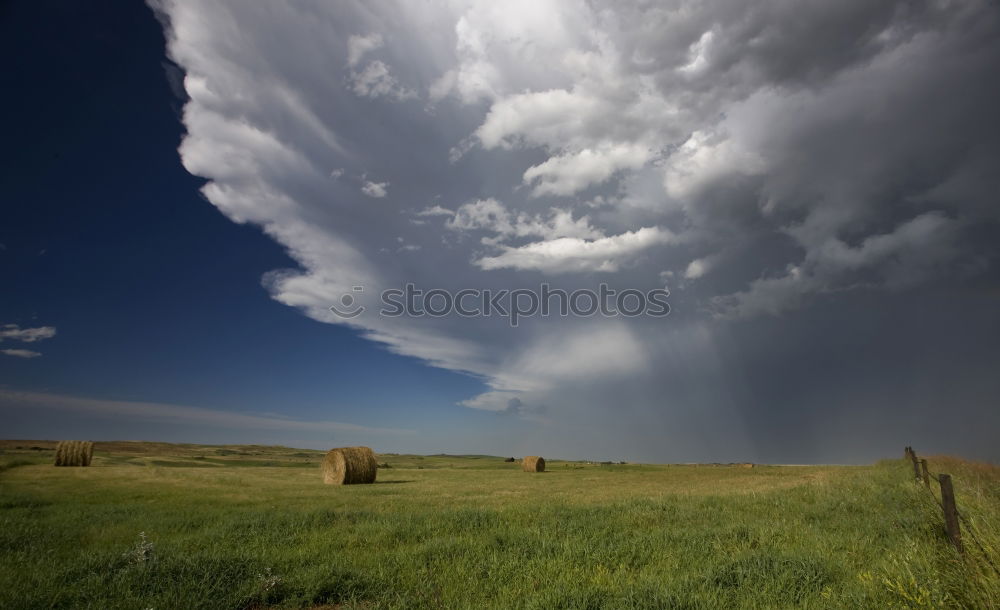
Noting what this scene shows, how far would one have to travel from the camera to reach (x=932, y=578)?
6391mm

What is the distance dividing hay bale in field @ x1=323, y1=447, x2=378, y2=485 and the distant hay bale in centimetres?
1849

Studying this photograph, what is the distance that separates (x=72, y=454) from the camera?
34719mm

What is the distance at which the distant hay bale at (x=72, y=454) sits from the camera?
3453 centimetres

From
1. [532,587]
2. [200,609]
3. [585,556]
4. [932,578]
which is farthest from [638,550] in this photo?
[200,609]

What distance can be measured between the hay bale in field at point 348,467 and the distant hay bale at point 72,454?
18.5 metres

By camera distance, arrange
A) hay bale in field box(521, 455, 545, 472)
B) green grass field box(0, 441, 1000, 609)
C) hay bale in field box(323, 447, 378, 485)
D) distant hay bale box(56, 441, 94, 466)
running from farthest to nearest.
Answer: hay bale in field box(521, 455, 545, 472), distant hay bale box(56, 441, 94, 466), hay bale in field box(323, 447, 378, 485), green grass field box(0, 441, 1000, 609)

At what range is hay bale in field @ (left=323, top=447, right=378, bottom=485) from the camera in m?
30.8

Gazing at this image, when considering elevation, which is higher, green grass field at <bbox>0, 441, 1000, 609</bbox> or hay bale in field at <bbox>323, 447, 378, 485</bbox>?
green grass field at <bbox>0, 441, 1000, 609</bbox>

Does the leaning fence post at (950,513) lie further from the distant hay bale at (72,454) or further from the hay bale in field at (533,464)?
the distant hay bale at (72,454)

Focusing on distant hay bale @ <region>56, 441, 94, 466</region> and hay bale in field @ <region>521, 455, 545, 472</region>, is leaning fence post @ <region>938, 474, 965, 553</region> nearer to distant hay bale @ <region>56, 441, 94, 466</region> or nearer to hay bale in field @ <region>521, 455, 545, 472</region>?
hay bale in field @ <region>521, 455, 545, 472</region>

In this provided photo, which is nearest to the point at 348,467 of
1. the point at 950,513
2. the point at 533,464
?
the point at 533,464

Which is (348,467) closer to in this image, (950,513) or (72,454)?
(72,454)

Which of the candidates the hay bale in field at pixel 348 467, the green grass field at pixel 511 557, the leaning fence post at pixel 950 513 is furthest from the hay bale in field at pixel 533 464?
the leaning fence post at pixel 950 513

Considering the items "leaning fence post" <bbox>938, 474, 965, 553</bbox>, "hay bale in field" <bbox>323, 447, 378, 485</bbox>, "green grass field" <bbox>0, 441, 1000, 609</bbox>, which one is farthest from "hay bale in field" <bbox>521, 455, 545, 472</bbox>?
"leaning fence post" <bbox>938, 474, 965, 553</bbox>
